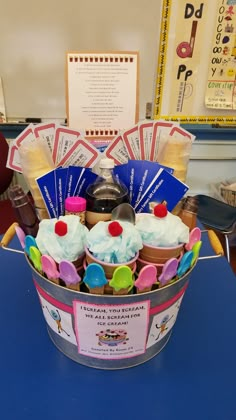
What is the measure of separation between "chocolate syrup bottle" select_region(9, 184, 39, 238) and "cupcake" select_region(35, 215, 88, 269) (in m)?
0.10

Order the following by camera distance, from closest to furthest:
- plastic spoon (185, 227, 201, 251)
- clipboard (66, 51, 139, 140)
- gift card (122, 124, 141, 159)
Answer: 1. plastic spoon (185, 227, 201, 251)
2. gift card (122, 124, 141, 159)
3. clipboard (66, 51, 139, 140)

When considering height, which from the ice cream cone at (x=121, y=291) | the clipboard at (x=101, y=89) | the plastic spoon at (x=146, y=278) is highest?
the clipboard at (x=101, y=89)

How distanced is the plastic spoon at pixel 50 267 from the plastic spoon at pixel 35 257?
16 mm

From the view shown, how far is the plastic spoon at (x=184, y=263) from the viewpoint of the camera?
0.43m

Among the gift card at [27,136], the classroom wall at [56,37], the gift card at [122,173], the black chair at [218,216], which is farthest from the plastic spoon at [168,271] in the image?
the classroom wall at [56,37]

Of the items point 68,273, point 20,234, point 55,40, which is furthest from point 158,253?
point 55,40

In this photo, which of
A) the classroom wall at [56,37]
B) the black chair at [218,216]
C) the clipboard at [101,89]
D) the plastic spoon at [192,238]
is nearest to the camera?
the plastic spoon at [192,238]

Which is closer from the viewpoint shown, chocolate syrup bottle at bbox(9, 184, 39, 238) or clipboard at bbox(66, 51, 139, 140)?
chocolate syrup bottle at bbox(9, 184, 39, 238)

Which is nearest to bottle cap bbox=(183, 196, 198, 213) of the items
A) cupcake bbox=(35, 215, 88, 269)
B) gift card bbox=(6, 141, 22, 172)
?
cupcake bbox=(35, 215, 88, 269)

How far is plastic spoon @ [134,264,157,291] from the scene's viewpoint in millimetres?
394

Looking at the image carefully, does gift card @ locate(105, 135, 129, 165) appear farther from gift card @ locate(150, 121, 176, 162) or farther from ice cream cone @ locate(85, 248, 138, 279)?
ice cream cone @ locate(85, 248, 138, 279)

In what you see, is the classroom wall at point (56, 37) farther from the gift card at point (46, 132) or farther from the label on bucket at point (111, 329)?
the label on bucket at point (111, 329)

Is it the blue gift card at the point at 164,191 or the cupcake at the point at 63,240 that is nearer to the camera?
the cupcake at the point at 63,240

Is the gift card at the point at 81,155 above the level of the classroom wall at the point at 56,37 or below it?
below
